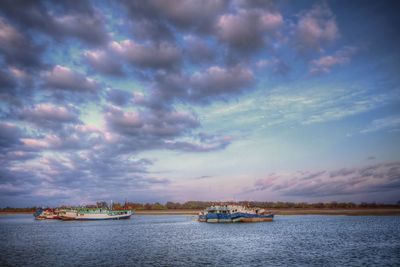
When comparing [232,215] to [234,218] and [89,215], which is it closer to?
[234,218]

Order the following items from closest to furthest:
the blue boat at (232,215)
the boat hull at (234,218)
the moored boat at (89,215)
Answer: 1. the boat hull at (234,218)
2. the blue boat at (232,215)
3. the moored boat at (89,215)

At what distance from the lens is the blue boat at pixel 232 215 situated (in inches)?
5108

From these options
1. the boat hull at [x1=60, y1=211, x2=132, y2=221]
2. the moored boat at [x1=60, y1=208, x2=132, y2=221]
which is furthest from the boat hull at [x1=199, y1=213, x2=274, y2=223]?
the moored boat at [x1=60, y1=208, x2=132, y2=221]

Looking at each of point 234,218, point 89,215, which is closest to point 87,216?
point 89,215

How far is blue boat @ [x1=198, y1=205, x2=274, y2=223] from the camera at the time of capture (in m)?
130

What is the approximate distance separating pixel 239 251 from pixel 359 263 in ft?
58.1

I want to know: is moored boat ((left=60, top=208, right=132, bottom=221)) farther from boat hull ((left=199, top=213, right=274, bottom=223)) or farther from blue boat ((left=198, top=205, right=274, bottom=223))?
boat hull ((left=199, top=213, right=274, bottom=223))

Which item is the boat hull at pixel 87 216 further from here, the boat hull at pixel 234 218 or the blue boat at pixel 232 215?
the boat hull at pixel 234 218

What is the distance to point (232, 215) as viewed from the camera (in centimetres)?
12925

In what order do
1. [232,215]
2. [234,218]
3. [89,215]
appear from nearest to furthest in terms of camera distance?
[232,215] → [234,218] → [89,215]

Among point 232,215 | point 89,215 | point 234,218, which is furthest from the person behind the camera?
point 89,215

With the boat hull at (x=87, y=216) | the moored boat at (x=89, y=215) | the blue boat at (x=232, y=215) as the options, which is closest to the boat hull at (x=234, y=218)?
the blue boat at (x=232, y=215)

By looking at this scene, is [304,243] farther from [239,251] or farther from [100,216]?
[100,216]

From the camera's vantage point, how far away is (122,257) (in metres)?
49.0
